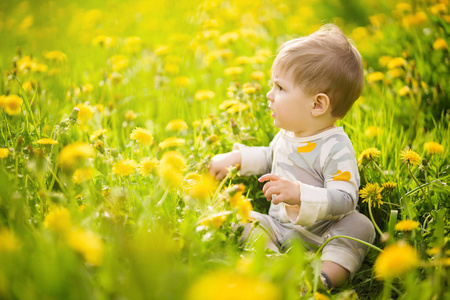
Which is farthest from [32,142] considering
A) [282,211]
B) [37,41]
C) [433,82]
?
[433,82]

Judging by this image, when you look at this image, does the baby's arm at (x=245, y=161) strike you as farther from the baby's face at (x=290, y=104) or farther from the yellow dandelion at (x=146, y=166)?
the yellow dandelion at (x=146, y=166)

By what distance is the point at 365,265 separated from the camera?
1.56 metres

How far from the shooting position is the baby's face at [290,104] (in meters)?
1.60

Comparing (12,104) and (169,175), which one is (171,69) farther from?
(169,175)

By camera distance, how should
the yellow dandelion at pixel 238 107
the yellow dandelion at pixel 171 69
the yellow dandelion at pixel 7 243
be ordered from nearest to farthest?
1. the yellow dandelion at pixel 7 243
2. the yellow dandelion at pixel 238 107
3. the yellow dandelion at pixel 171 69

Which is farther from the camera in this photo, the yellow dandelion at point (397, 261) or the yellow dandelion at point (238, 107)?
the yellow dandelion at point (238, 107)

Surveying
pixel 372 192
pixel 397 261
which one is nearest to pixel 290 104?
pixel 372 192

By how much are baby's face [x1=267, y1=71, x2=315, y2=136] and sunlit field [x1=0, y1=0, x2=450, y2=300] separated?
28cm

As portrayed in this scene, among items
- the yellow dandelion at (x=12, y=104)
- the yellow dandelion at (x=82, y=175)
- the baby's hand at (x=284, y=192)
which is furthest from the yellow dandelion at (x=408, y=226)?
the yellow dandelion at (x=12, y=104)

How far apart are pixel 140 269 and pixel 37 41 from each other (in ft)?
9.03

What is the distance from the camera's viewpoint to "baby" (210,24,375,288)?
1.45 metres

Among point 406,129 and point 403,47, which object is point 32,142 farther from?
point 403,47

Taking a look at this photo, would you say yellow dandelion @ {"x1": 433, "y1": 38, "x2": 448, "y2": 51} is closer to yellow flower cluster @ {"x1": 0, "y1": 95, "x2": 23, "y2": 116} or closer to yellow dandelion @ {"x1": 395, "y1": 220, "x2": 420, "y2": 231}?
yellow dandelion @ {"x1": 395, "y1": 220, "x2": 420, "y2": 231}

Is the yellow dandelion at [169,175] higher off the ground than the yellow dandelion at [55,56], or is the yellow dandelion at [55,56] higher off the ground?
the yellow dandelion at [55,56]
